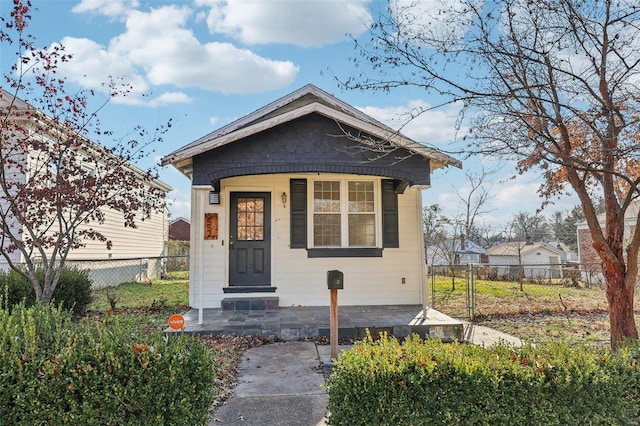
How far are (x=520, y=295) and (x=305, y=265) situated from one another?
652cm

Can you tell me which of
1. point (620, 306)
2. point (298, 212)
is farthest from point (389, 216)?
point (620, 306)

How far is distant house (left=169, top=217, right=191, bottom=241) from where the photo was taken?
37156 millimetres

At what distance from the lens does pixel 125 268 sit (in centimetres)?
1573

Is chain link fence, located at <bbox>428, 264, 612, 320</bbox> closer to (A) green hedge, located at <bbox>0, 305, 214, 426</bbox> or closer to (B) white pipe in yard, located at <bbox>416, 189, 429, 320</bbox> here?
(B) white pipe in yard, located at <bbox>416, 189, 429, 320</bbox>

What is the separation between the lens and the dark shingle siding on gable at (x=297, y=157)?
22.0 feet

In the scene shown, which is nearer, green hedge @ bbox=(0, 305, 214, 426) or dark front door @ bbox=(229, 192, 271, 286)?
green hedge @ bbox=(0, 305, 214, 426)

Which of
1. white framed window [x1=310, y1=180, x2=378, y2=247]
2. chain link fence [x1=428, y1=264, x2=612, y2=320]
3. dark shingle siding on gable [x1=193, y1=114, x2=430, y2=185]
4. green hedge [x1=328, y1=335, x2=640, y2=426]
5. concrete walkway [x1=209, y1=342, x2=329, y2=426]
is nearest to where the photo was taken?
green hedge [x1=328, y1=335, x2=640, y2=426]

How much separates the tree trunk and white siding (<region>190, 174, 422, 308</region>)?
12.5 feet

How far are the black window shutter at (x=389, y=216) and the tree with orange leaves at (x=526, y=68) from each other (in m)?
3.87

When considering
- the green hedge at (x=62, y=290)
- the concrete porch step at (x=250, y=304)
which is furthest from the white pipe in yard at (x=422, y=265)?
the green hedge at (x=62, y=290)

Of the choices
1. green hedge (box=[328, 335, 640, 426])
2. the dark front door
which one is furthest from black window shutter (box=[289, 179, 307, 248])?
green hedge (box=[328, 335, 640, 426])

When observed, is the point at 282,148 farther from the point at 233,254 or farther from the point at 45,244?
A: the point at 45,244

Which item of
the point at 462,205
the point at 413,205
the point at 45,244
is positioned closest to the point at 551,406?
the point at 413,205

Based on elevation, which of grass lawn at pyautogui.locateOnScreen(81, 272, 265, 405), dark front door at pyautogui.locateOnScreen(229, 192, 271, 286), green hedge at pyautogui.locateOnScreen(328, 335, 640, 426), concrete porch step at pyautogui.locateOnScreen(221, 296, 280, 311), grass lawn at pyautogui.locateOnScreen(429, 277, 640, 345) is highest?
dark front door at pyautogui.locateOnScreen(229, 192, 271, 286)
